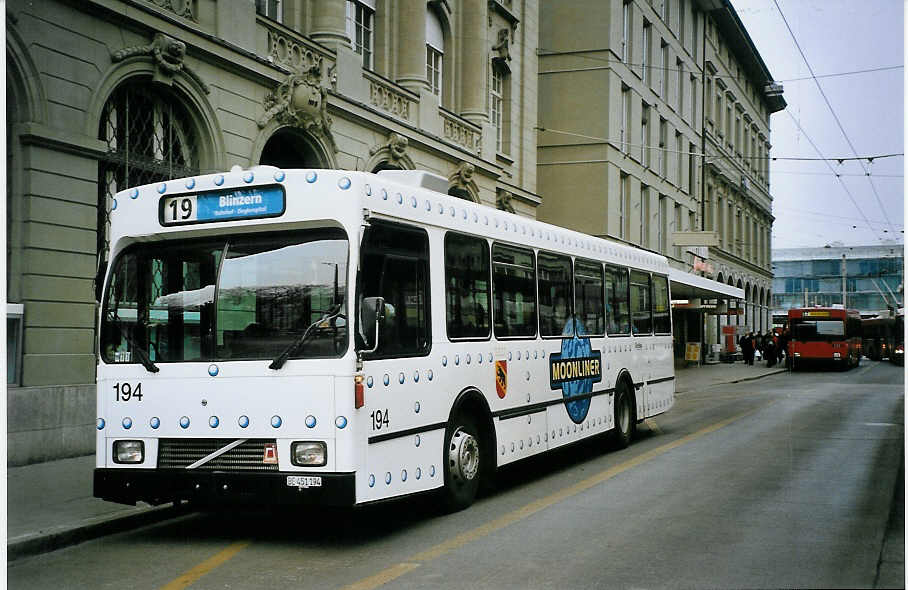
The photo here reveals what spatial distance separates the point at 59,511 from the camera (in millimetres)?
9438

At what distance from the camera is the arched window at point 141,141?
14469 millimetres

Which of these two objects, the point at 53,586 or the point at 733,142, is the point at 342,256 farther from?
the point at 733,142

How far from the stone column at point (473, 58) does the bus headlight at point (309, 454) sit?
19.6m

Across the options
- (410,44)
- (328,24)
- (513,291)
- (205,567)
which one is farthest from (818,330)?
(205,567)

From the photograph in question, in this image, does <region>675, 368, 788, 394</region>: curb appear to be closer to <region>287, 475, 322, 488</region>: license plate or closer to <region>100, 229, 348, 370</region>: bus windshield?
<region>100, 229, 348, 370</region>: bus windshield

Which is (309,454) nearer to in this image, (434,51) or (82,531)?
(82,531)

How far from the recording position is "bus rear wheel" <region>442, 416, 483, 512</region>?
9.48 meters

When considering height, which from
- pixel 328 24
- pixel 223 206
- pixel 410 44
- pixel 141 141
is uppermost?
pixel 410 44

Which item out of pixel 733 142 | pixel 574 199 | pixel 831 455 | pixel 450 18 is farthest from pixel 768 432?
pixel 733 142

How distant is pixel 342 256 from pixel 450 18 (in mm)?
19123

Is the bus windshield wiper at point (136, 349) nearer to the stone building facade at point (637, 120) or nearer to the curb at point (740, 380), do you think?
the stone building facade at point (637, 120)

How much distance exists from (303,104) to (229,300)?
11.1 meters

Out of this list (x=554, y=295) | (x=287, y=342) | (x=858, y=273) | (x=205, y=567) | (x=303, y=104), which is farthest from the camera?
(x=303, y=104)

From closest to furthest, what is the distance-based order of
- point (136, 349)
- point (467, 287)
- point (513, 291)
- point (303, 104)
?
point (136, 349) < point (467, 287) < point (513, 291) < point (303, 104)
